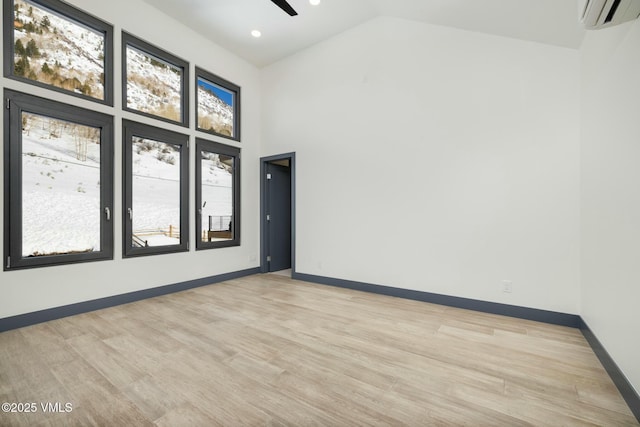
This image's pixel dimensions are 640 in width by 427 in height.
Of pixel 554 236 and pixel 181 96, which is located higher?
pixel 181 96

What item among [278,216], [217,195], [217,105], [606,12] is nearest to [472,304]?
[606,12]

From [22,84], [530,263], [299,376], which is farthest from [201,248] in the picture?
[530,263]

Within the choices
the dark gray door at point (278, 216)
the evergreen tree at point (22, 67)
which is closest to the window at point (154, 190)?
the evergreen tree at point (22, 67)

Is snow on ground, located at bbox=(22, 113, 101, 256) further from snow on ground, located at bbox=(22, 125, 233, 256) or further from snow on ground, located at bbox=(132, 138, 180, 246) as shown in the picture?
snow on ground, located at bbox=(132, 138, 180, 246)

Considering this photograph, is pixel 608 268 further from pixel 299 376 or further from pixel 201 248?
pixel 201 248

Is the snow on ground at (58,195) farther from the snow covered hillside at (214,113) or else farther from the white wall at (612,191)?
the white wall at (612,191)

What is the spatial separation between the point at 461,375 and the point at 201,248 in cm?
389

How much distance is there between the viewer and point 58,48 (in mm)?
3170

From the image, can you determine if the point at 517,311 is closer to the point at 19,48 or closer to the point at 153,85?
the point at 153,85

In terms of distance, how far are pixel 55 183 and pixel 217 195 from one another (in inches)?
82.2

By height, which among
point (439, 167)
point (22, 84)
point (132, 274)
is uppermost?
point (22, 84)

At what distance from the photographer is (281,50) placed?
16.1 feet

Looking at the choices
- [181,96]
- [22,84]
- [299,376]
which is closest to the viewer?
[299,376]

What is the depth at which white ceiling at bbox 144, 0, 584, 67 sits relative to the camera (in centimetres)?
266
